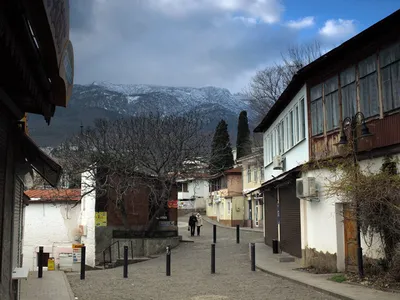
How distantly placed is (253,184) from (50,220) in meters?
23.7

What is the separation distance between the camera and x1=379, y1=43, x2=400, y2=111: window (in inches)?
460

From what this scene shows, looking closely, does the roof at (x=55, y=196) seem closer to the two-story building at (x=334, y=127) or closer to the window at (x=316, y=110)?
the two-story building at (x=334, y=127)

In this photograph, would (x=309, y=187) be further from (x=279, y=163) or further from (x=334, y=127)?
(x=279, y=163)

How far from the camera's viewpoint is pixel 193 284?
1394 cm

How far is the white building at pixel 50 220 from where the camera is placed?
2730 cm

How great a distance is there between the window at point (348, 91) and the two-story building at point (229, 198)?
3255 cm

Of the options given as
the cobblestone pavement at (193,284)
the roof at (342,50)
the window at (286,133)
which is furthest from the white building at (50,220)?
the roof at (342,50)

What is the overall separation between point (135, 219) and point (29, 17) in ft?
74.5

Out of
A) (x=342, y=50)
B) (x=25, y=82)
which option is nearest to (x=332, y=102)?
(x=342, y=50)

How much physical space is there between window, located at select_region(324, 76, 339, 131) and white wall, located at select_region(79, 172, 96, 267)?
12.7m

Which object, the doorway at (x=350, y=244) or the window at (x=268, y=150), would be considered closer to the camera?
the doorway at (x=350, y=244)

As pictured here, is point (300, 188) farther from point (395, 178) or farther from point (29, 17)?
point (29, 17)

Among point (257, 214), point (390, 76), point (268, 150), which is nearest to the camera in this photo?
point (390, 76)

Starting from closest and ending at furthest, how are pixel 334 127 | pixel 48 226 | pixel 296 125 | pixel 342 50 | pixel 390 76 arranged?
pixel 390 76 < pixel 342 50 < pixel 334 127 < pixel 296 125 < pixel 48 226
